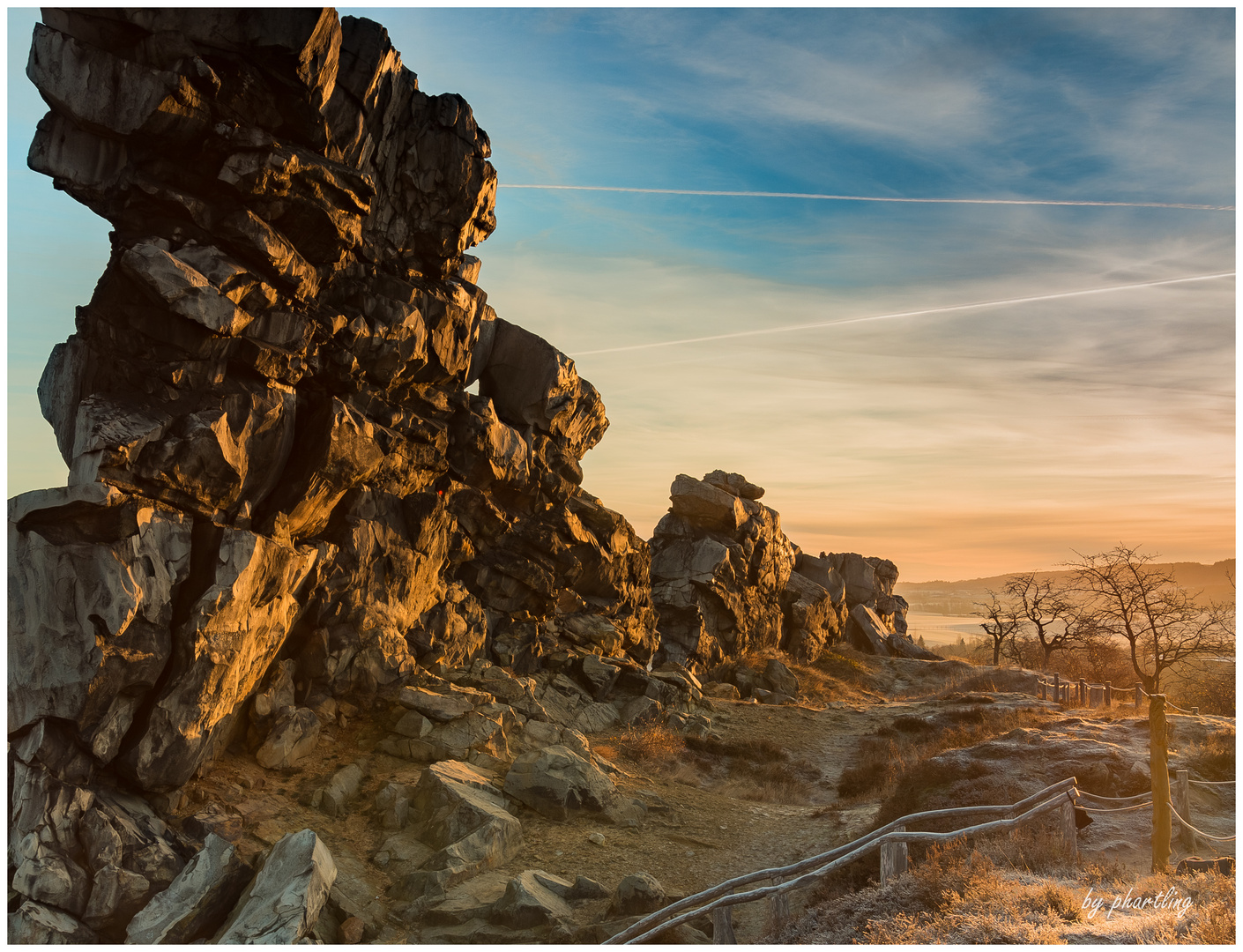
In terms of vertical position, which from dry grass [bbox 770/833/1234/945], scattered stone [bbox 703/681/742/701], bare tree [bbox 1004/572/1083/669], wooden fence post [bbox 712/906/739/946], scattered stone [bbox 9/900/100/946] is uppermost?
bare tree [bbox 1004/572/1083/669]

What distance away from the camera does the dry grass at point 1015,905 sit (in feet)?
32.3

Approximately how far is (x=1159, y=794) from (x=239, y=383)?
906 inches

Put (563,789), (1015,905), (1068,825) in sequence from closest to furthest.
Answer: (1015,905), (1068,825), (563,789)

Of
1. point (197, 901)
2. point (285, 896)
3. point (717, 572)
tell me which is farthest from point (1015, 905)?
point (717, 572)

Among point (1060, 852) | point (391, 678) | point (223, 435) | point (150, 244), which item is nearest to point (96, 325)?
point (150, 244)

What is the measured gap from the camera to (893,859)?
1255 cm

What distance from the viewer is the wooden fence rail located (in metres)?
11.5

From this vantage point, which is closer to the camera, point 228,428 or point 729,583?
point 228,428

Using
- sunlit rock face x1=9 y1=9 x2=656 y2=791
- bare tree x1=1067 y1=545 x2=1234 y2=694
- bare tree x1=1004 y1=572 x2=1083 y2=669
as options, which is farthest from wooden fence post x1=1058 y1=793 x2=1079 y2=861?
bare tree x1=1004 y1=572 x2=1083 y2=669

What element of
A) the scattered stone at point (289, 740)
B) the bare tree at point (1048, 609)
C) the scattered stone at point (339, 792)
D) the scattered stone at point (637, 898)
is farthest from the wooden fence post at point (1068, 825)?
the bare tree at point (1048, 609)

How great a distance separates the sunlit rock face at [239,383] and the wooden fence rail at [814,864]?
12045 millimetres

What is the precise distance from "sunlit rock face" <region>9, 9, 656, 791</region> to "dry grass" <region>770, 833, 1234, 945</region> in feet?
49.1

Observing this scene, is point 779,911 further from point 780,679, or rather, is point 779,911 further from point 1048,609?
point 1048,609

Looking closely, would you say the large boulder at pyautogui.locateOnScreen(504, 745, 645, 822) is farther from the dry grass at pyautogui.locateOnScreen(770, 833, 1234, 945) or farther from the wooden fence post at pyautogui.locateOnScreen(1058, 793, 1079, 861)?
the wooden fence post at pyautogui.locateOnScreen(1058, 793, 1079, 861)
